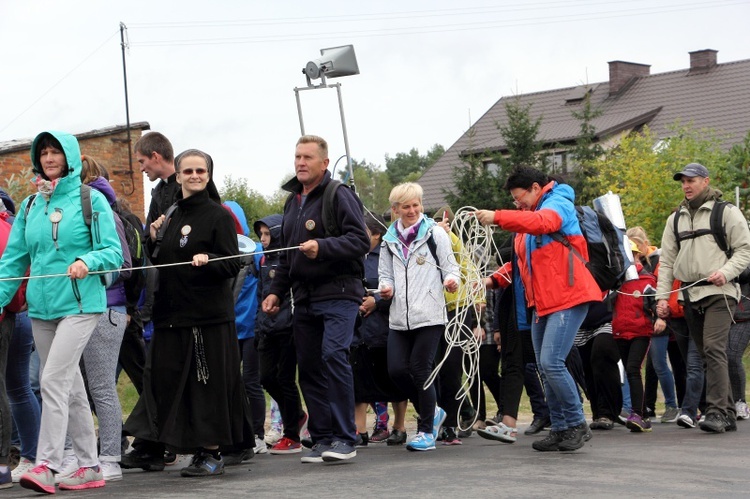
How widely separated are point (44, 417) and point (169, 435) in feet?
2.67

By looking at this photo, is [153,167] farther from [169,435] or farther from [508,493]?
[508,493]

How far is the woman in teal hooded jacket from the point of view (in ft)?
23.8

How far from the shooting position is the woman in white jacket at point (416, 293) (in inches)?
370

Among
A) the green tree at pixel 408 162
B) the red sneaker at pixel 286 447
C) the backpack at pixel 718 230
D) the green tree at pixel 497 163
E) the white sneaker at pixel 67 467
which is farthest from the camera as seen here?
the green tree at pixel 408 162

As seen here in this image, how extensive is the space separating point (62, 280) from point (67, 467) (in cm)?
118

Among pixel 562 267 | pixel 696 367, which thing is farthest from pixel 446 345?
pixel 696 367

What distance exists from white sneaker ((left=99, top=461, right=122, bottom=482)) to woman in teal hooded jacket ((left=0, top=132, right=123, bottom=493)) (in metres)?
0.40

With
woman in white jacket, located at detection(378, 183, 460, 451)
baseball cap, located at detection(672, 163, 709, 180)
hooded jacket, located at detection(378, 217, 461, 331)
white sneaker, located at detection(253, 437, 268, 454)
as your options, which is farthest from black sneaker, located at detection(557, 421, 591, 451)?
baseball cap, located at detection(672, 163, 709, 180)

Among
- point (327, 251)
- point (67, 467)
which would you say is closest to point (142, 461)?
point (67, 467)

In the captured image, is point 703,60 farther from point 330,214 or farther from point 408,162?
point 408,162

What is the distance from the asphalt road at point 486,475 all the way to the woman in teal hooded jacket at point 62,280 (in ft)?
1.26

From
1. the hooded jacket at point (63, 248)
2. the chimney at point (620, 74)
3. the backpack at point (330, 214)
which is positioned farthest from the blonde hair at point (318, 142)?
the chimney at point (620, 74)

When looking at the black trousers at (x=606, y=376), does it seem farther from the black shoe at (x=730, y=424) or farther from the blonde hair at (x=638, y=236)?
the blonde hair at (x=638, y=236)

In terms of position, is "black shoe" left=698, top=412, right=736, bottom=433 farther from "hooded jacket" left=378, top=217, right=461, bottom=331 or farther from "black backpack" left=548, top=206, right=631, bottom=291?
"hooded jacket" left=378, top=217, right=461, bottom=331
